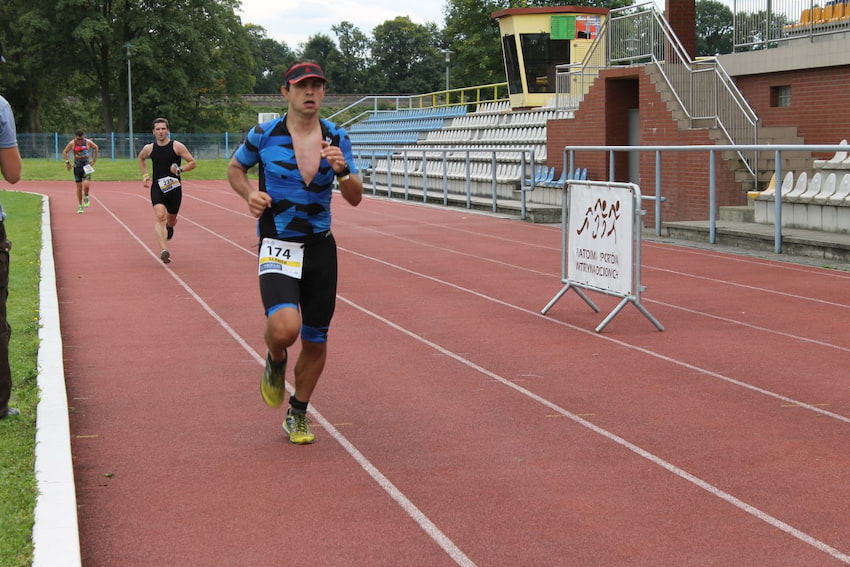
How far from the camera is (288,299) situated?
6.01 metres

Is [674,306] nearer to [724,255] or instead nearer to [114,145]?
[724,255]

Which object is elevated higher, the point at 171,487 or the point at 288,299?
the point at 288,299

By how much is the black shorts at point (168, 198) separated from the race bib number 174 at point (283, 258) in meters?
9.58

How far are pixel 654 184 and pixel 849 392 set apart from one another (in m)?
13.1

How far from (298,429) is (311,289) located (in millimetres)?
733

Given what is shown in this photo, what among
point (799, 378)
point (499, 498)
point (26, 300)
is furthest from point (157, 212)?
point (499, 498)

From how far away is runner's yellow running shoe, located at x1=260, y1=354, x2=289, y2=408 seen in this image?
6228mm

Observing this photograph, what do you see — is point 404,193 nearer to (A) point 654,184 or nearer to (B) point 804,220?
(A) point 654,184

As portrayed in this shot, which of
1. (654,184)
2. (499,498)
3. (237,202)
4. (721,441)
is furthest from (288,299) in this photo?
(237,202)

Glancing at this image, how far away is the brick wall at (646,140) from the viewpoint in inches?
758

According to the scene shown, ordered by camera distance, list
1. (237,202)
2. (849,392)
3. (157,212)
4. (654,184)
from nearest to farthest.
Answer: (849,392), (157,212), (654,184), (237,202)

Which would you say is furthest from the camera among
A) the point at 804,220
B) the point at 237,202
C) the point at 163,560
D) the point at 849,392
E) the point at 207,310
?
the point at 237,202

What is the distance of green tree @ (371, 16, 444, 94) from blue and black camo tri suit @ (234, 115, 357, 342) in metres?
109

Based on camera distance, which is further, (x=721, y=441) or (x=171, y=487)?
(x=721, y=441)
